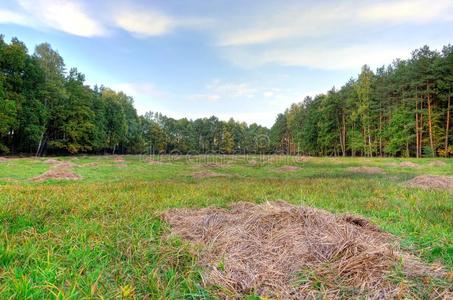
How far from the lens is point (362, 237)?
4.04 metres

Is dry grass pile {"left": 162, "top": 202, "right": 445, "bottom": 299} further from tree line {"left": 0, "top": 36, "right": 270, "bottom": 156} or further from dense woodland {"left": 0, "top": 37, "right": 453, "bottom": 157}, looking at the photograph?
dense woodland {"left": 0, "top": 37, "right": 453, "bottom": 157}

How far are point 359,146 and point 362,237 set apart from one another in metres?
57.0

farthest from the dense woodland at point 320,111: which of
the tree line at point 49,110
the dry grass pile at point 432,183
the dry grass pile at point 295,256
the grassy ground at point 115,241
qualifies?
the dry grass pile at point 295,256

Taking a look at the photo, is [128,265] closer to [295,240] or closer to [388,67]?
[295,240]

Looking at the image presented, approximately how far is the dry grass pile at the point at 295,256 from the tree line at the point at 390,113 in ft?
137

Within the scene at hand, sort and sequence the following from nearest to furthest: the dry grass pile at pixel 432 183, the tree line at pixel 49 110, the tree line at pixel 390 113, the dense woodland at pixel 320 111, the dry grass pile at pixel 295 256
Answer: the dry grass pile at pixel 295 256, the dry grass pile at pixel 432 183, the tree line at pixel 49 110, the dense woodland at pixel 320 111, the tree line at pixel 390 113

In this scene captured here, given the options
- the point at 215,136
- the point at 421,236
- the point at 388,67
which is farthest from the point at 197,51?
the point at 215,136

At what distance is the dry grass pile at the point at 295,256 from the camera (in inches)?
113

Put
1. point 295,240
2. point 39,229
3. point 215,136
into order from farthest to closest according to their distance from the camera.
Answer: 1. point 215,136
2. point 39,229
3. point 295,240

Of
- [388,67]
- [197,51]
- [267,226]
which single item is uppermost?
[388,67]

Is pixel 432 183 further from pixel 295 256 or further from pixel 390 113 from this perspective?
pixel 390 113

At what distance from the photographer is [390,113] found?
48156mm

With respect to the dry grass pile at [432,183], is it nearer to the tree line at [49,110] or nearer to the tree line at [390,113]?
the tree line at [390,113]

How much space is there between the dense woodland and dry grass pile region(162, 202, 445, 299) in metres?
37.6
